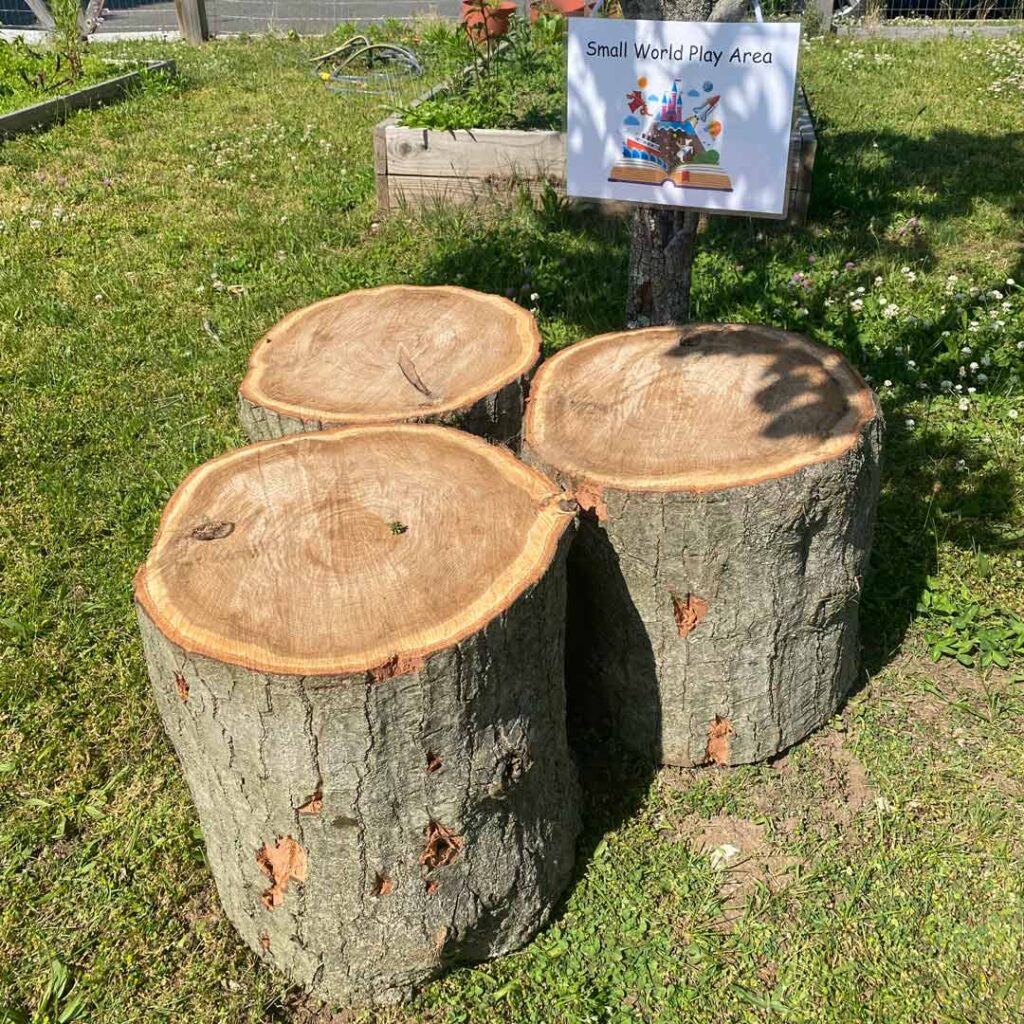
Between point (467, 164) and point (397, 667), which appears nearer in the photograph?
point (397, 667)

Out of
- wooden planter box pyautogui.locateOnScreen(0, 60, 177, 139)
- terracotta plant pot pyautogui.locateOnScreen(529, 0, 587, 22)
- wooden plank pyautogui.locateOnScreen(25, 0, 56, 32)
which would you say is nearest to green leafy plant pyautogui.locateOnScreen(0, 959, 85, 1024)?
wooden planter box pyautogui.locateOnScreen(0, 60, 177, 139)

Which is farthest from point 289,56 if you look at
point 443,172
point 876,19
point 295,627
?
point 295,627

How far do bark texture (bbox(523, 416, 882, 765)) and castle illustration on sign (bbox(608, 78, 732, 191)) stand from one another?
101 centimetres

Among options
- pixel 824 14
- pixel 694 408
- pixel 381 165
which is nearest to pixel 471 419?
pixel 694 408

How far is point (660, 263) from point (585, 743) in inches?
74.3

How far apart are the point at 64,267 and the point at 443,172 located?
234cm

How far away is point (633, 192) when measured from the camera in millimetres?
3238

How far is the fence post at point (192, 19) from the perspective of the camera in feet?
37.8

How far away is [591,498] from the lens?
2557 mm

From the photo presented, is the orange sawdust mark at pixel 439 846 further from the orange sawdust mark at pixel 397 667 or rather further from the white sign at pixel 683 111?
the white sign at pixel 683 111

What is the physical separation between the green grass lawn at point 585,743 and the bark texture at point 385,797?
0.55 ft

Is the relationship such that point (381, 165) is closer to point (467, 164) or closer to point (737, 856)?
point (467, 164)

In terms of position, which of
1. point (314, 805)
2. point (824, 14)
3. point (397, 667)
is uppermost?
point (824, 14)

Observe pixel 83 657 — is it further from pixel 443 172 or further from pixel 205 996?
pixel 443 172
